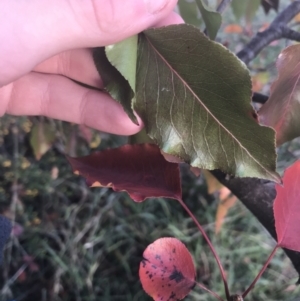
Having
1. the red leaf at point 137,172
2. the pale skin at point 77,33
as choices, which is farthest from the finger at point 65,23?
the red leaf at point 137,172

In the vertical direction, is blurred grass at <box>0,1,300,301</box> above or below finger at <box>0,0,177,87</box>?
below

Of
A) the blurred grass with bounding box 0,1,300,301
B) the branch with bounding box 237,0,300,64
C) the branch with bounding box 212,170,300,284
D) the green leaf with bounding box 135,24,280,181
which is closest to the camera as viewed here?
the green leaf with bounding box 135,24,280,181

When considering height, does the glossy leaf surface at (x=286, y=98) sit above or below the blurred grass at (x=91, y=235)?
above

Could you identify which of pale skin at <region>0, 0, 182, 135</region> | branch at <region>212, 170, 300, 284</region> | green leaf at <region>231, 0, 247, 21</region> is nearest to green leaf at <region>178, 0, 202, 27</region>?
green leaf at <region>231, 0, 247, 21</region>

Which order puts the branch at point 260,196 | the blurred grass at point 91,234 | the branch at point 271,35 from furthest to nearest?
1. the blurred grass at point 91,234
2. the branch at point 271,35
3. the branch at point 260,196

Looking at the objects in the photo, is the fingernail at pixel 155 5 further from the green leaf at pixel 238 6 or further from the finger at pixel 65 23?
the green leaf at pixel 238 6

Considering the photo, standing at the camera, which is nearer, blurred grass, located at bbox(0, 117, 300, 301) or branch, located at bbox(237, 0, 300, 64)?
branch, located at bbox(237, 0, 300, 64)

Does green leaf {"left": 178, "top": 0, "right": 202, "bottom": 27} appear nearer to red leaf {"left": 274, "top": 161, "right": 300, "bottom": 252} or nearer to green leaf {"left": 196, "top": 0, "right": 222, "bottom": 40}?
green leaf {"left": 196, "top": 0, "right": 222, "bottom": 40}

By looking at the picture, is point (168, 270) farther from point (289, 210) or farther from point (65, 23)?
point (65, 23)

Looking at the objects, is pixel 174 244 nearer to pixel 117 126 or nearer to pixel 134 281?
pixel 117 126
